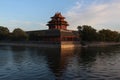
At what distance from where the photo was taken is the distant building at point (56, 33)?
8225 cm

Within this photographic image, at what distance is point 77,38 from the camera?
86.9m

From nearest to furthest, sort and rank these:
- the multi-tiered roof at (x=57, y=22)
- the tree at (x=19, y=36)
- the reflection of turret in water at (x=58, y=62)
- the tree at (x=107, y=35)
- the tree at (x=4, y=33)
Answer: the reflection of turret in water at (x=58, y=62) → the tree at (x=19, y=36) → the multi-tiered roof at (x=57, y=22) → the tree at (x=107, y=35) → the tree at (x=4, y=33)

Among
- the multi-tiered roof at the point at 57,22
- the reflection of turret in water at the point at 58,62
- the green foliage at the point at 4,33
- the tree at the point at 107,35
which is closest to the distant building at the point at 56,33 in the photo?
the multi-tiered roof at the point at 57,22

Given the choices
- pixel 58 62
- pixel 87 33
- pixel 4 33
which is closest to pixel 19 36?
pixel 4 33

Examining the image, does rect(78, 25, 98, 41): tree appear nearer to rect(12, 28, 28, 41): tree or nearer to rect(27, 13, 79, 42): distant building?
rect(27, 13, 79, 42): distant building

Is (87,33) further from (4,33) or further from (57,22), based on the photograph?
(4,33)

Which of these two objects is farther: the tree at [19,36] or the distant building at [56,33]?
the tree at [19,36]

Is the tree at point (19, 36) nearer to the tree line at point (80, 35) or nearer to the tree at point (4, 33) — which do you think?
the tree line at point (80, 35)

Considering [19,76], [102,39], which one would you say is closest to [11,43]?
[102,39]

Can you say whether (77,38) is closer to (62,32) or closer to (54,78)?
(62,32)

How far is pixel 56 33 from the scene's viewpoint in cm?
8369

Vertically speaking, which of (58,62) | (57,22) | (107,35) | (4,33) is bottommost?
(58,62)

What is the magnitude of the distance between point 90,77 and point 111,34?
90127 mm

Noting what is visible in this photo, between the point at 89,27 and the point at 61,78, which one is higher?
the point at 89,27
